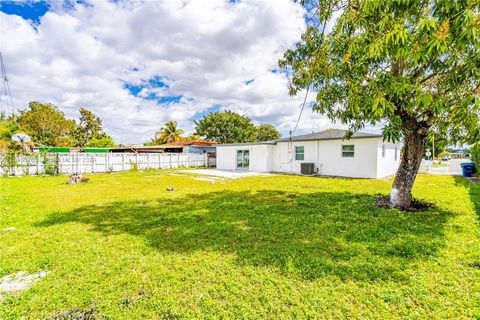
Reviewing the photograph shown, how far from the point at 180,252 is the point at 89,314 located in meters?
1.47

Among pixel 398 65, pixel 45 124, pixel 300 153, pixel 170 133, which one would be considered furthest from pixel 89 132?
pixel 398 65

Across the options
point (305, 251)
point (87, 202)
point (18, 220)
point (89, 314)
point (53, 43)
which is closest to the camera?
point (89, 314)

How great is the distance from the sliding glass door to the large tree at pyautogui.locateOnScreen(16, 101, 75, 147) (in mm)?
28493

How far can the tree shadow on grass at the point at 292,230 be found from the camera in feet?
10.6

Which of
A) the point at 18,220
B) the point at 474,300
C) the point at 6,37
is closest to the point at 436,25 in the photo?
the point at 474,300

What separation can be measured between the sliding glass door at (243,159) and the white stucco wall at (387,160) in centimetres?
926

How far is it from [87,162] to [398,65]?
1846 cm

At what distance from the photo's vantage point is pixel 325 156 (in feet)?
47.1

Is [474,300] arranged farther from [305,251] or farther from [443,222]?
[443,222]

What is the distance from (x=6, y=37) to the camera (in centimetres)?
851

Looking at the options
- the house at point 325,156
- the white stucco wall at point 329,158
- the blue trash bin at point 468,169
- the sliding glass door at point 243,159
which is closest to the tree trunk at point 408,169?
the house at point 325,156

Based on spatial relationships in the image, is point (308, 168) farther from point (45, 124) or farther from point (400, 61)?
point (45, 124)

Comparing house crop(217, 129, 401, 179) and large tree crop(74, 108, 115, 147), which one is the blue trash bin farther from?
large tree crop(74, 108, 115, 147)

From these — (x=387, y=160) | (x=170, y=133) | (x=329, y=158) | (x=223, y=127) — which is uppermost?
(x=223, y=127)
